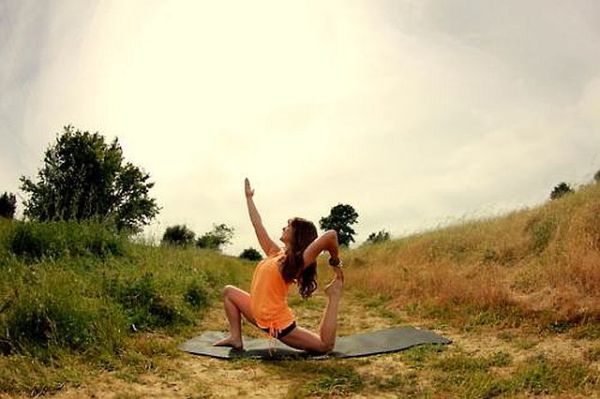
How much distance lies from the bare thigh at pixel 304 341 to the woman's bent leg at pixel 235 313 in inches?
19.9

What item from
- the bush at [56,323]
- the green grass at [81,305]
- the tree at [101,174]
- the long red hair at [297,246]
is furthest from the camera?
the tree at [101,174]

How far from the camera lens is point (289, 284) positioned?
5.98 m

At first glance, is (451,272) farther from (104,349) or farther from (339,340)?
(104,349)

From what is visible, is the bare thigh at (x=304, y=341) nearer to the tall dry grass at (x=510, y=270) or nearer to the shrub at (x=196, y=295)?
the tall dry grass at (x=510, y=270)

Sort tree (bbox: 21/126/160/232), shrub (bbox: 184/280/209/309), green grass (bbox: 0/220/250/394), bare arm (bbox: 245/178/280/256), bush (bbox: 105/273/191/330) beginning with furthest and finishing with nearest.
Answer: tree (bbox: 21/126/160/232), shrub (bbox: 184/280/209/309), bush (bbox: 105/273/191/330), bare arm (bbox: 245/178/280/256), green grass (bbox: 0/220/250/394)

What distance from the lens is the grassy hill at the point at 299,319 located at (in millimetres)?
4621

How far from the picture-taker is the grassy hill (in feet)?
15.2

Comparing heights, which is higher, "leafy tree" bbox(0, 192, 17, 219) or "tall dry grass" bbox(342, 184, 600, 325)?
"leafy tree" bbox(0, 192, 17, 219)

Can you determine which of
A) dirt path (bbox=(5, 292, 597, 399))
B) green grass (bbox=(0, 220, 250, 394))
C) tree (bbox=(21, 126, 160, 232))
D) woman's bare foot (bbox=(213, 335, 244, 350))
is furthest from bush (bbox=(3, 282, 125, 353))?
tree (bbox=(21, 126, 160, 232))

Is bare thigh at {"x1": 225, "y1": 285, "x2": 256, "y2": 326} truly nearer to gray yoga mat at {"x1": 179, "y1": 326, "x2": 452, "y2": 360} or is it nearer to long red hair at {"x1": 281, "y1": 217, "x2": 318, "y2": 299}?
gray yoga mat at {"x1": 179, "y1": 326, "x2": 452, "y2": 360}

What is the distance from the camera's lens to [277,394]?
4625 mm

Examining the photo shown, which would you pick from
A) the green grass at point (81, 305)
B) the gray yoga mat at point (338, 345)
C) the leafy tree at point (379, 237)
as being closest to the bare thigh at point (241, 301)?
the gray yoga mat at point (338, 345)

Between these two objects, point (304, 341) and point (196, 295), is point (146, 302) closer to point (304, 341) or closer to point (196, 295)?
point (196, 295)

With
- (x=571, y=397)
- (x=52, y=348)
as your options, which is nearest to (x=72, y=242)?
(x=52, y=348)
